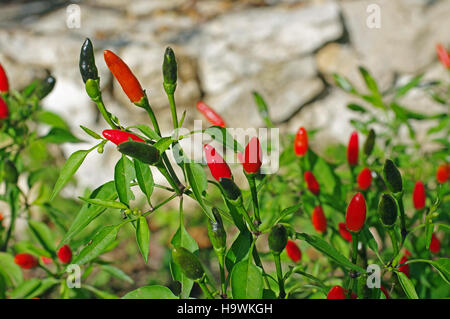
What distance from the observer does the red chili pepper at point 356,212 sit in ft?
2.78

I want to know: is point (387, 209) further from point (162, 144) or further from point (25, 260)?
point (25, 260)

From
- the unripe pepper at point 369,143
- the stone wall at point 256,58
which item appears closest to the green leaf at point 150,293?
the unripe pepper at point 369,143

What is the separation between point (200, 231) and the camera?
3.09 m

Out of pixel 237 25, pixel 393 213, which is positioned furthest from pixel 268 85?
pixel 393 213

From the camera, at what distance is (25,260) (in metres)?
1.19

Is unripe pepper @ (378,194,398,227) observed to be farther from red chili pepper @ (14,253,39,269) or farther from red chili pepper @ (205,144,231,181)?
red chili pepper @ (14,253,39,269)

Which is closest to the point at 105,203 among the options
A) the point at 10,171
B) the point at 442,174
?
the point at 10,171

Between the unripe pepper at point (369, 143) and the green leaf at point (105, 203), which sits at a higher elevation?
the unripe pepper at point (369, 143)

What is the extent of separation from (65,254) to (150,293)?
44 cm

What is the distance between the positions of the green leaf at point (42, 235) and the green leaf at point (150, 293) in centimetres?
53

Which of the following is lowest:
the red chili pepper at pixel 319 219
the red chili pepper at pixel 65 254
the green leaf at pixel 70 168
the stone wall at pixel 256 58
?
the red chili pepper at pixel 65 254

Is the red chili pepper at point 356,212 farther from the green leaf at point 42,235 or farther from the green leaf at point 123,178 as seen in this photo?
the green leaf at point 42,235

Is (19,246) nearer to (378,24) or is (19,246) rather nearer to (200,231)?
(200,231)

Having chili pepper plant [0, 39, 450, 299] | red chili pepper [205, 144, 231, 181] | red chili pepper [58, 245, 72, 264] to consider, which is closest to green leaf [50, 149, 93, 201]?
chili pepper plant [0, 39, 450, 299]
